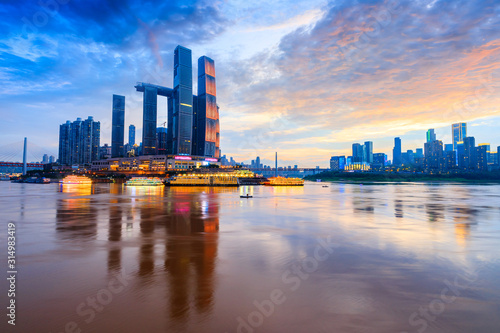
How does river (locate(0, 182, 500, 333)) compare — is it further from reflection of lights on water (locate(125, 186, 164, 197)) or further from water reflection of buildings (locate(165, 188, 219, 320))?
reflection of lights on water (locate(125, 186, 164, 197))

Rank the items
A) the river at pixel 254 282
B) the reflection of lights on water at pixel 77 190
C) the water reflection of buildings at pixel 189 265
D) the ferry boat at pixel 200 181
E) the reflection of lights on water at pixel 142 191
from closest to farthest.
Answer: the river at pixel 254 282 → the water reflection of buildings at pixel 189 265 → the reflection of lights on water at pixel 142 191 → the reflection of lights on water at pixel 77 190 → the ferry boat at pixel 200 181

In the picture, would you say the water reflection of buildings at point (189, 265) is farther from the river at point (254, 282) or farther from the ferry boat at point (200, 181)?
the ferry boat at point (200, 181)

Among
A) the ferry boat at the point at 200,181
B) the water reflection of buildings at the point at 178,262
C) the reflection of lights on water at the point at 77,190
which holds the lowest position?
the reflection of lights on water at the point at 77,190

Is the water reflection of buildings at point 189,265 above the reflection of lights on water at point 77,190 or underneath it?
above

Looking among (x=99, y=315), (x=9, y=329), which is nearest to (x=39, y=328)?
(x=9, y=329)

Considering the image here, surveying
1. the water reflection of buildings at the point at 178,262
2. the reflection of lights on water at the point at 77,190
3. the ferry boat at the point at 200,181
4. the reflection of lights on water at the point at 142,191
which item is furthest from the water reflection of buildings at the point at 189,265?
the ferry boat at the point at 200,181

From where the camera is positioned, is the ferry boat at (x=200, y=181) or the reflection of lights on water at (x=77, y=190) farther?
the ferry boat at (x=200, y=181)

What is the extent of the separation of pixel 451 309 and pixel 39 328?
15.1m

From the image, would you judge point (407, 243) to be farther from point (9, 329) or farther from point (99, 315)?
point (9, 329)

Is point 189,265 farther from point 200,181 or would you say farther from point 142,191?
point 200,181

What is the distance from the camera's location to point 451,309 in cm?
1044

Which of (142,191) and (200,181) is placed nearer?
(142,191)

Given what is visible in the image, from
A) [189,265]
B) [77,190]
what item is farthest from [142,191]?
[189,265]

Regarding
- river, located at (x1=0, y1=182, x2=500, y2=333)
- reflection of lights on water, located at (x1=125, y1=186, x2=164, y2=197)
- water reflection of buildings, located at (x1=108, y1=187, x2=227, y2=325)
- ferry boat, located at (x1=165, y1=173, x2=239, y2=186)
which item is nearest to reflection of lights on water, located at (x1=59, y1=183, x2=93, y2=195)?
reflection of lights on water, located at (x1=125, y1=186, x2=164, y2=197)
